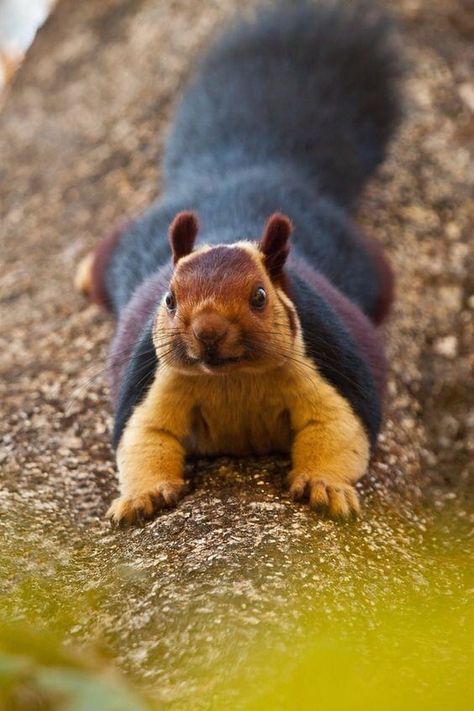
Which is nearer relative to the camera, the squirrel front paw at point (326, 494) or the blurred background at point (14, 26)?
the squirrel front paw at point (326, 494)

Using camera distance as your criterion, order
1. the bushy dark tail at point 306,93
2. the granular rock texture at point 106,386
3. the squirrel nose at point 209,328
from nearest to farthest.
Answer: the granular rock texture at point 106,386 < the squirrel nose at point 209,328 < the bushy dark tail at point 306,93

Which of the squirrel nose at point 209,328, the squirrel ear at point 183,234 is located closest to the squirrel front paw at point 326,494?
the squirrel nose at point 209,328

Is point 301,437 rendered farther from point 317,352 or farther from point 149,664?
point 149,664

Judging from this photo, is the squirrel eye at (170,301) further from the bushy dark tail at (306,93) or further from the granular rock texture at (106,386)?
the bushy dark tail at (306,93)

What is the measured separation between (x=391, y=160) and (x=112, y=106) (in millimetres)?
1940

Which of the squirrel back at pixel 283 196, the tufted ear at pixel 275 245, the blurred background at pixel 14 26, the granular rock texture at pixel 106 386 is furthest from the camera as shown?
the blurred background at pixel 14 26

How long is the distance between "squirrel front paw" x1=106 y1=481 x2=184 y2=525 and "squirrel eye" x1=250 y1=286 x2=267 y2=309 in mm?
644

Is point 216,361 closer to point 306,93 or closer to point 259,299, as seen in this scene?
point 259,299

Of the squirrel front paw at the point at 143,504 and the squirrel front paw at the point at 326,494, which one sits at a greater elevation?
the squirrel front paw at the point at 143,504

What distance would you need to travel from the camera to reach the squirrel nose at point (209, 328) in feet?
8.82

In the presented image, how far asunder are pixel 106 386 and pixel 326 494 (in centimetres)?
135

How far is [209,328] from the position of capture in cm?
269

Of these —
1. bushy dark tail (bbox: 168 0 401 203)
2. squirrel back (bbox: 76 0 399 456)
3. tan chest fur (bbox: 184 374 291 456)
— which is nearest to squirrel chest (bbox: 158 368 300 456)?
tan chest fur (bbox: 184 374 291 456)

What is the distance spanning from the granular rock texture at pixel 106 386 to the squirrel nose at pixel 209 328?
1.78ft
